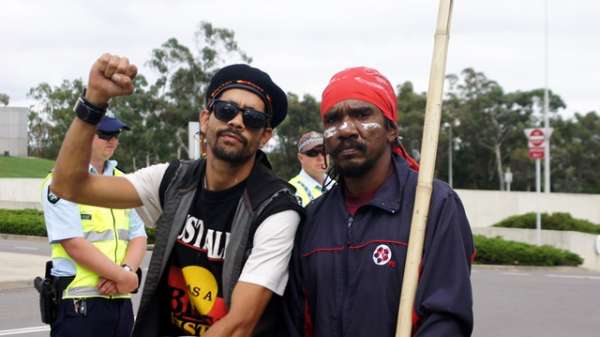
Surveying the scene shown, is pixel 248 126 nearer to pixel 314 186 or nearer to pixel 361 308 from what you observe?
pixel 361 308

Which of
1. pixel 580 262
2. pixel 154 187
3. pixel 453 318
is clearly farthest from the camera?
pixel 580 262

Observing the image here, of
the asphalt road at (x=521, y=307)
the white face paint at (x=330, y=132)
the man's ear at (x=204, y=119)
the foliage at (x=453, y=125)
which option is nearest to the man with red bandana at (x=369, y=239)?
the white face paint at (x=330, y=132)

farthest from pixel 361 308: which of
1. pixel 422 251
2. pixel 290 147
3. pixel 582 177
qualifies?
pixel 582 177

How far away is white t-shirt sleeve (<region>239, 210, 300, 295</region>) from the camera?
2723 mm

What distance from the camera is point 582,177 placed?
6103cm

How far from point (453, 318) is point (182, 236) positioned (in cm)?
100

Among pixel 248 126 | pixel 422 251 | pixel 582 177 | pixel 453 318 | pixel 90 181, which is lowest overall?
pixel 453 318

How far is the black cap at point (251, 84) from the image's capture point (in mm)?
2996

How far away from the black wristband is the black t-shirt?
17.7 inches

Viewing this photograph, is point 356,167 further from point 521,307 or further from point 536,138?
point 536,138

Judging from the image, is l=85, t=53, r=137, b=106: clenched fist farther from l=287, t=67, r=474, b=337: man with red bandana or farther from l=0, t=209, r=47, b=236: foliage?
l=0, t=209, r=47, b=236: foliage

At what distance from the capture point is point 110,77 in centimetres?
269

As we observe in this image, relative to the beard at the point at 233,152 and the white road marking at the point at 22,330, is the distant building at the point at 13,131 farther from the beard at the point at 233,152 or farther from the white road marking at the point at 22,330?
the beard at the point at 233,152

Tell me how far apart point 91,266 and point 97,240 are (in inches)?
9.6
